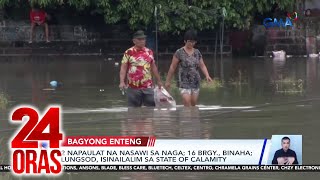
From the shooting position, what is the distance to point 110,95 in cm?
1526

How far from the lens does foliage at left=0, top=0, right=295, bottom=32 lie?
24016 mm

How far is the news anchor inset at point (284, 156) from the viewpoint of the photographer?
7551 mm

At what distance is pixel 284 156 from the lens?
24.8 feet

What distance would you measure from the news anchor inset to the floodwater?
0.38 m

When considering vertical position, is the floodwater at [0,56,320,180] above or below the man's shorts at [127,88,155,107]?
below

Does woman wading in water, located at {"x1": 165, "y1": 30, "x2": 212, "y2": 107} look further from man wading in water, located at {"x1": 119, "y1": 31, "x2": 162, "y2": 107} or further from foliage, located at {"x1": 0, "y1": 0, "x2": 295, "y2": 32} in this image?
foliage, located at {"x1": 0, "y1": 0, "x2": 295, "y2": 32}

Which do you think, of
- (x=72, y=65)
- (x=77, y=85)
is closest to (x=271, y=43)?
(x=72, y=65)

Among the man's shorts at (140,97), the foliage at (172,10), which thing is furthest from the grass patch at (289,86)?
the foliage at (172,10)

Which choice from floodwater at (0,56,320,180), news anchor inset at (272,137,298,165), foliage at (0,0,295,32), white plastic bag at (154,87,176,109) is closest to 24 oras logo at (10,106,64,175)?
floodwater at (0,56,320,180)

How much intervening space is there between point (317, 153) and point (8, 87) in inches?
363

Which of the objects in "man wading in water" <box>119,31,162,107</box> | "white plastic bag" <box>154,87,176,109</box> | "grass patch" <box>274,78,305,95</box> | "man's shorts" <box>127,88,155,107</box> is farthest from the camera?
"grass patch" <box>274,78,305,95</box>

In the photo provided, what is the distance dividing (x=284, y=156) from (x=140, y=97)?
461 cm

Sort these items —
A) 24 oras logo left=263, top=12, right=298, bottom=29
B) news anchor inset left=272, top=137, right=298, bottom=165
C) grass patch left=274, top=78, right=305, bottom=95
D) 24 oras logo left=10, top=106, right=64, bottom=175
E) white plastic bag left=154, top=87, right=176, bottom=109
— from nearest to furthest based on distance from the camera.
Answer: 24 oras logo left=10, top=106, right=64, bottom=175
news anchor inset left=272, top=137, right=298, bottom=165
white plastic bag left=154, top=87, right=176, bottom=109
grass patch left=274, top=78, right=305, bottom=95
24 oras logo left=263, top=12, right=298, bottom=29

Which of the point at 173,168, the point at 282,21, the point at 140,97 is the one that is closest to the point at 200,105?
the point at 140,97
